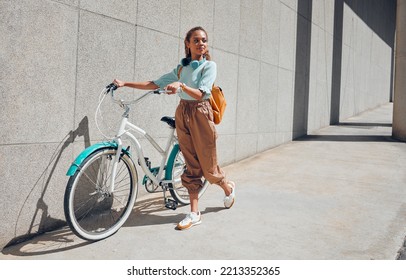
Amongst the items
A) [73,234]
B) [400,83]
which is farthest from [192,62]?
[400,83]

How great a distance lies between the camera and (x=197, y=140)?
361 centimetres

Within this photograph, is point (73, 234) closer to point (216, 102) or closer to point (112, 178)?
point (112, 178)

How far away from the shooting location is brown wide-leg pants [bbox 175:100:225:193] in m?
3.57

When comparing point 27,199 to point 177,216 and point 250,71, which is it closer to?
point 177,216

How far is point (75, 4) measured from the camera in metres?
3.65

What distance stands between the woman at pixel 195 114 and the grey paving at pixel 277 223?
0.41m

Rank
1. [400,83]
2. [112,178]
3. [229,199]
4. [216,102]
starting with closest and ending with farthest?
[112,178] → [216,102] → [229,199] → [400,83]

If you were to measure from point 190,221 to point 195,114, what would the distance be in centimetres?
108

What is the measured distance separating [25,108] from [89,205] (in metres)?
1.24

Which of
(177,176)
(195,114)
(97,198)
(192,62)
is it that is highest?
(192,62)

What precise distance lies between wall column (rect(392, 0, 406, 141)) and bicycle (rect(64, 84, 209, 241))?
735cm

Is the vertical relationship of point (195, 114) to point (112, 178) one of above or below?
above
